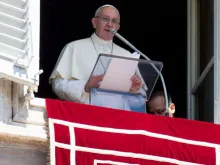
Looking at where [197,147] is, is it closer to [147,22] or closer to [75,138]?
[75,138]

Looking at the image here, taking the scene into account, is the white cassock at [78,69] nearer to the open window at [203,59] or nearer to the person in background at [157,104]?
the person in background at [157,104]

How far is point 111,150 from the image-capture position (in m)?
7.84

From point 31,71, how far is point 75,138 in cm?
53

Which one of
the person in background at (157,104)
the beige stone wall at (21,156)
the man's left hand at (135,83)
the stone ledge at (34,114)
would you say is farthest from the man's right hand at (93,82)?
the person in background at (157,104)

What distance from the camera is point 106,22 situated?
9.04 meters

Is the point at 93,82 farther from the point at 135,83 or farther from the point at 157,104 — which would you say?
the point at 157,104

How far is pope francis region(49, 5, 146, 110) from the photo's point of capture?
831 cm

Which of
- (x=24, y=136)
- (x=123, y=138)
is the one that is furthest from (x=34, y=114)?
(x=123, y=138)

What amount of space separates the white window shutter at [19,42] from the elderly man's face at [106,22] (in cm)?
125

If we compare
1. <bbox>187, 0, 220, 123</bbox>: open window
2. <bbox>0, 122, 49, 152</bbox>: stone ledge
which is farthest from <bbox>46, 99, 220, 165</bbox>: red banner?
<bbox>187, 0, 220, 123</bbox>: open window

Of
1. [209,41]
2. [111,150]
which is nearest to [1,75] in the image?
[111,150]

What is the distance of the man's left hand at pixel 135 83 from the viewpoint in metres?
8.20

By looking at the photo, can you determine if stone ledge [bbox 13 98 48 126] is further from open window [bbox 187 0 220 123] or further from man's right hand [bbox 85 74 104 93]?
open window [bbox 187 0 220 123]

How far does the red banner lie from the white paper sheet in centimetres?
29
